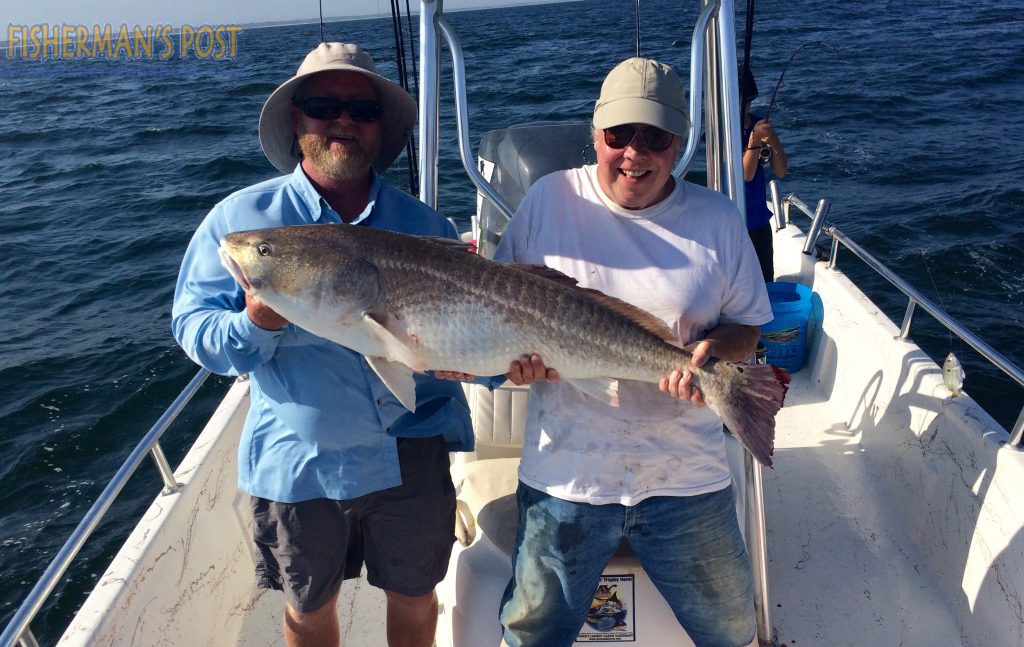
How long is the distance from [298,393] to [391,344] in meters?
0.47

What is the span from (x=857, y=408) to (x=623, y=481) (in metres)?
2.99

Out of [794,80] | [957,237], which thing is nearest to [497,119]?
[957,237]

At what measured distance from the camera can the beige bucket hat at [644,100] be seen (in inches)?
99.1

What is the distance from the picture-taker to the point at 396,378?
243cm

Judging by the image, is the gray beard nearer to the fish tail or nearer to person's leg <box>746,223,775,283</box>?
the fish tail

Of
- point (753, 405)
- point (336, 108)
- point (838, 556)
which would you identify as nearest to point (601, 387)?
point (753, 405)

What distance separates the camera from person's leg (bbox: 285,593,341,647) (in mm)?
2812

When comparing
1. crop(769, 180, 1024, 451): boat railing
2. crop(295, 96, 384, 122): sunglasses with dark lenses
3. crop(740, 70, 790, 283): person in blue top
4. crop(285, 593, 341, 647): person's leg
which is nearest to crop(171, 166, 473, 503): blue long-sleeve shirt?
crop(295, 96, 384, 122): sunglasses with dark lenses

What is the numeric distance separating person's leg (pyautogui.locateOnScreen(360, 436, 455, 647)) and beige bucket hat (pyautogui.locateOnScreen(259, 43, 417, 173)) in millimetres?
1261

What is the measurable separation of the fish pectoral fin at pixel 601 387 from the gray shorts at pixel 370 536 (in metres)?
0.67

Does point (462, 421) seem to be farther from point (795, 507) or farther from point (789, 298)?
point (789, 298)

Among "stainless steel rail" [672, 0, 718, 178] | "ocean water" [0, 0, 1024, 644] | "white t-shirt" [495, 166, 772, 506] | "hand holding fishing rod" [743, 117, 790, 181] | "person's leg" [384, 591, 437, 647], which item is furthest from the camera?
"ocean water" [0, 0, 1024, 644]

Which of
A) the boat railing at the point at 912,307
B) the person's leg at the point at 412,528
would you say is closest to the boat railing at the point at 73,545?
the person's leg at the point at 412,528

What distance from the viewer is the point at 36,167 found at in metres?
17.2
